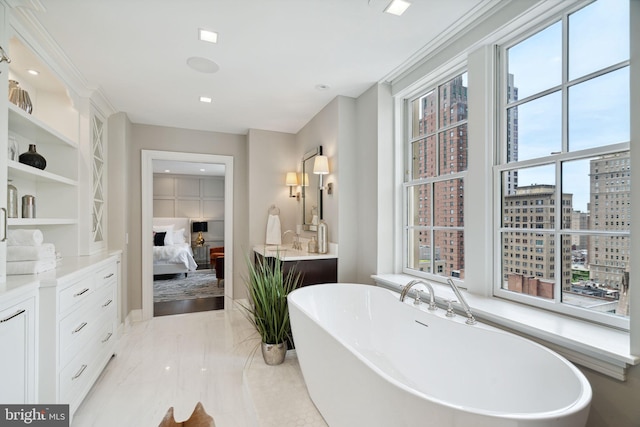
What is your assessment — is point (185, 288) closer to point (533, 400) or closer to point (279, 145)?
point (279, 145)

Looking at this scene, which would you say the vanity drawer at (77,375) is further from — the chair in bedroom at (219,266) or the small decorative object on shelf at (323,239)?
the chair in bedroom at (219,266)

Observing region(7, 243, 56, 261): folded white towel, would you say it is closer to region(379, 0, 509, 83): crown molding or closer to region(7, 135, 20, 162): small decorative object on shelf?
region(7, 135, 20, 162): small decorative object on shelf

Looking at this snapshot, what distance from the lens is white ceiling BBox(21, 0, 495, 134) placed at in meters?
1.80

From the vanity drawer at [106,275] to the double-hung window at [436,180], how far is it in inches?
98.1

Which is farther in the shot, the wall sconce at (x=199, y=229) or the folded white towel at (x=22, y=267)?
the wall sconce at (x=199, y=229)

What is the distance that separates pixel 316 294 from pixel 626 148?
1992mm

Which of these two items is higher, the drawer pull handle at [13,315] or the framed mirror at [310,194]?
the framed mirror at [310,194]

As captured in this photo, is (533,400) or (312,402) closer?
(533,400)

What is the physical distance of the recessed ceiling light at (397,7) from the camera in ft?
5.72

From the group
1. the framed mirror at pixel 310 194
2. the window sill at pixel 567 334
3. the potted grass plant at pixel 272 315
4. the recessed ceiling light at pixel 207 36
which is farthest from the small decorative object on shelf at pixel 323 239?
the recessed ceiling light at pixel 207 36

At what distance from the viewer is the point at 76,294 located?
201 cm

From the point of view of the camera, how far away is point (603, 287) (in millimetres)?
1487

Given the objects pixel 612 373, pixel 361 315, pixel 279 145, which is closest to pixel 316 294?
pixel 361 315

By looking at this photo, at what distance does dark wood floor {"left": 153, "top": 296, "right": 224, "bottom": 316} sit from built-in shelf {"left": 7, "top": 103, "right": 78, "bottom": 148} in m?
2.40
